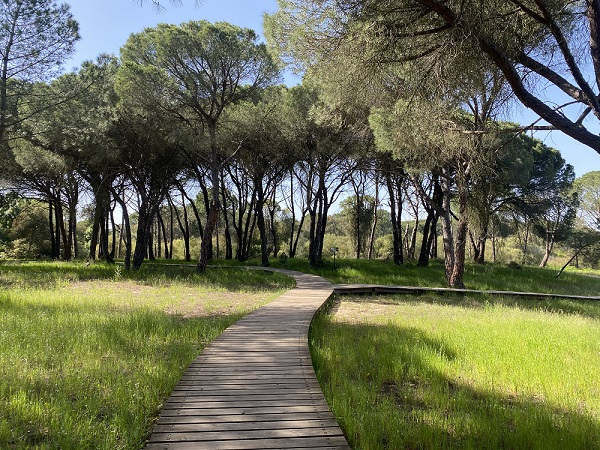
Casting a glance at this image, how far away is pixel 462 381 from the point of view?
4.43 meters

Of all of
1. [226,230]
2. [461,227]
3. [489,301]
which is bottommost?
[489,301]

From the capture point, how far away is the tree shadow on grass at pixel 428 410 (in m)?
2.97

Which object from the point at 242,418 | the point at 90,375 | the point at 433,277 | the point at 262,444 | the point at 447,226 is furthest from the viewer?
the point at 433,277

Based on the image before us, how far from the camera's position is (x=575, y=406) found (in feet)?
12.1

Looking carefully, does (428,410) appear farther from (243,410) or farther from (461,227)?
(461,227)

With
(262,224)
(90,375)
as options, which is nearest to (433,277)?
(262,224)

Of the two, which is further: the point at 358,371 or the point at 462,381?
the point at 358,371

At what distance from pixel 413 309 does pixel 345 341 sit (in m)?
4.61

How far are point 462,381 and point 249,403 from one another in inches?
109

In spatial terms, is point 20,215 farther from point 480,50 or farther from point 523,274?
point 523,274

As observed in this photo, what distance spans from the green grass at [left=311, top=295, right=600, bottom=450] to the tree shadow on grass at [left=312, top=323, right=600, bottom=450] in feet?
0.03

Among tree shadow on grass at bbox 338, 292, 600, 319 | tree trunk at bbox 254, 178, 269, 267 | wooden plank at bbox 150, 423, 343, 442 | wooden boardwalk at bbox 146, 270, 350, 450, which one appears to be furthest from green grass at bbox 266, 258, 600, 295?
wooden plank at bbox 150, 423, 343, 442

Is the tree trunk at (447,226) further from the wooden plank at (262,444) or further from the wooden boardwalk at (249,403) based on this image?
the wooden plank at (262,444)

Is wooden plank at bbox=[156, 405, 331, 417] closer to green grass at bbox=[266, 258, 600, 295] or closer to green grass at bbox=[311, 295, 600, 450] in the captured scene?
green grass at bbox=[311, 295, 600, 450]
